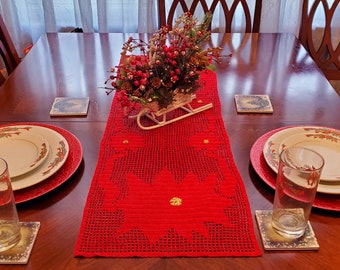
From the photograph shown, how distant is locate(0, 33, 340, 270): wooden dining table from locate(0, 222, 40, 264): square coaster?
0.04ft

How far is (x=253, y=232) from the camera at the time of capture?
2.77 feet

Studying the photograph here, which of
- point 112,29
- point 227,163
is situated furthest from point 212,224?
point 112,29

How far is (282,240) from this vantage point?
2.71 ft

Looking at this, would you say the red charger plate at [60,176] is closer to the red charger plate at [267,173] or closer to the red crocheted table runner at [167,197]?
the red crocheted table runner at [167,197]

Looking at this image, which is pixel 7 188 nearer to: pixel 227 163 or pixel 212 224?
pixel 212 224

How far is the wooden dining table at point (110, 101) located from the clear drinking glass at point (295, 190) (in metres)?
0.05

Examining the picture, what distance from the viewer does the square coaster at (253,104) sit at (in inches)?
50.4

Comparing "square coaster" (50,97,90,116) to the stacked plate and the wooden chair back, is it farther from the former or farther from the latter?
the wooden chair back

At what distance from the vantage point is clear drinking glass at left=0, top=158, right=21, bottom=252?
2.61ft

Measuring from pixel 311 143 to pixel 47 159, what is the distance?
2.10 ft

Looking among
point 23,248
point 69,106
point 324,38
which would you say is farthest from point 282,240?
point 324,38

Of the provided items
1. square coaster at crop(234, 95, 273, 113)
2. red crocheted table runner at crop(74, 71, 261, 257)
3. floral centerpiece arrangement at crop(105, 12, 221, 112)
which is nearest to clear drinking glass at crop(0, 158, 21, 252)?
red crocheted table runner at crop(74, 71, 261, 257)

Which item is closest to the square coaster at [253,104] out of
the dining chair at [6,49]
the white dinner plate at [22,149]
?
the white dinner plate at [22,149]

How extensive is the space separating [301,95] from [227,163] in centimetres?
47
